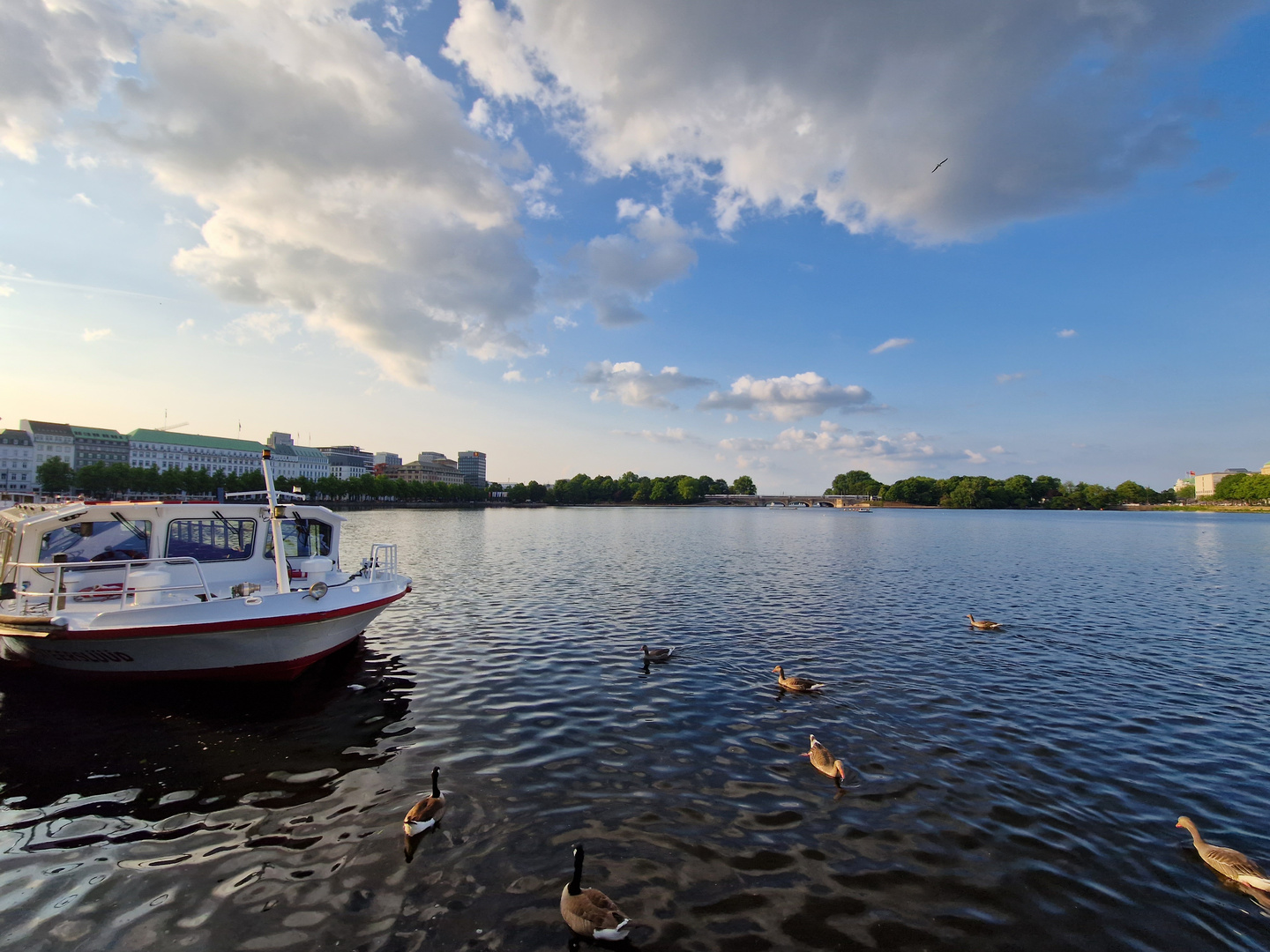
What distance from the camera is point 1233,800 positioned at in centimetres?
1055

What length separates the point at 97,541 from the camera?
1720cm

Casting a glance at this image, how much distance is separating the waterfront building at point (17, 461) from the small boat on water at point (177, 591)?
760 feet

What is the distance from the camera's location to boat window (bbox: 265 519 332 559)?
1928cm

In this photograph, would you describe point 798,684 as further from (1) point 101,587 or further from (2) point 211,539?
(1) point 101,587

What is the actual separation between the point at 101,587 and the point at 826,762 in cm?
1969

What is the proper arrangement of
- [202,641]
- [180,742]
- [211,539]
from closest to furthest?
1. [180,742]
2. [202,641]
3. [211,539]

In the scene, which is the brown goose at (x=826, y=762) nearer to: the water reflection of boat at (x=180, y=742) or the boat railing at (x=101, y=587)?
the water reflection of boat at (x=180, y=742)

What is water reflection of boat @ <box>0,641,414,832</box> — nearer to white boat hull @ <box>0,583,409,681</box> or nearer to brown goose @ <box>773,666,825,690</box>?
white boat hull @ <box>0,583,409,681</box>

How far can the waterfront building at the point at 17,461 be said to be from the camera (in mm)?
174750

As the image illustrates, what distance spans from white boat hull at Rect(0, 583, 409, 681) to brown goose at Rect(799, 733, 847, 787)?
12.7 metres

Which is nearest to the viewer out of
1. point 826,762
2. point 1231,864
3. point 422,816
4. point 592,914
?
point 592,914

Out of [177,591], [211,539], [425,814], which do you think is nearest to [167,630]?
[177,591]

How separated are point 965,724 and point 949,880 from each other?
6.72 m

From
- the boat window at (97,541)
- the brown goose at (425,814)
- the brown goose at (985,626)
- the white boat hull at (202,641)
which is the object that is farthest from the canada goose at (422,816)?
the brown goose at (985,626)
